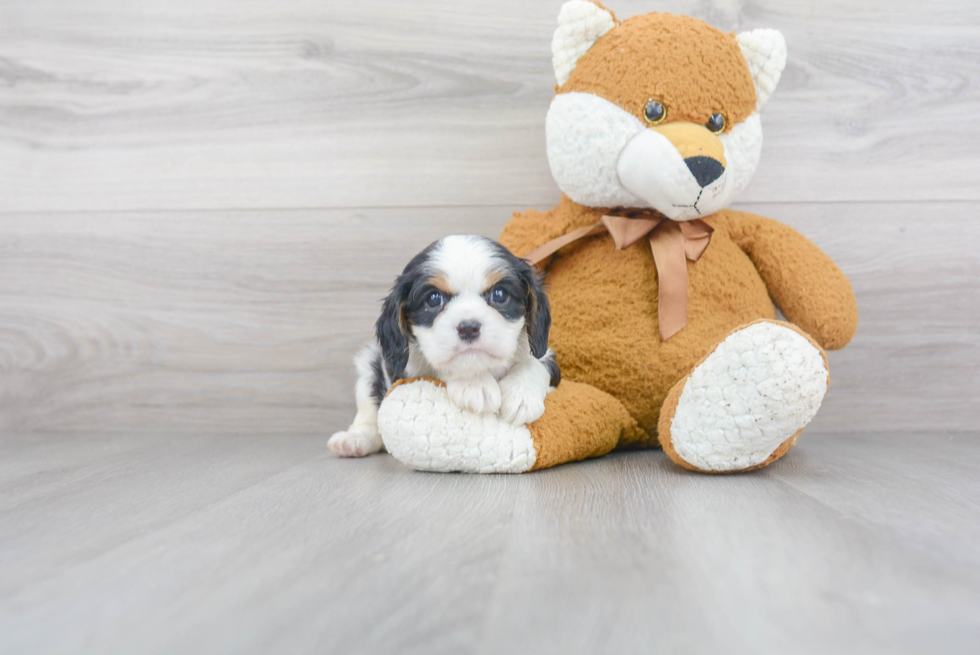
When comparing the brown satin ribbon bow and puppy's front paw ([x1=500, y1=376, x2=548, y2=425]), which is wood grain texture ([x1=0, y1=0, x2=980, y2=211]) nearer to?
the brown satin ribbon bow

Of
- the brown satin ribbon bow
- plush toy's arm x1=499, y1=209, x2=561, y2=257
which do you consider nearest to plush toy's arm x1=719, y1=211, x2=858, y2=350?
the brown satin ribbon bow

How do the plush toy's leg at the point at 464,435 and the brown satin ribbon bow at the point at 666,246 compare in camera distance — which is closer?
the plush toy's leg at the point at 464,435

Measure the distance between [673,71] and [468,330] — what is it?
62 centimetres

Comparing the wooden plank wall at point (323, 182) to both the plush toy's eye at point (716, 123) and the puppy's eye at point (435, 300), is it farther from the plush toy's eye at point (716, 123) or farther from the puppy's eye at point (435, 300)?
the puppy's eye at point (435, 300)

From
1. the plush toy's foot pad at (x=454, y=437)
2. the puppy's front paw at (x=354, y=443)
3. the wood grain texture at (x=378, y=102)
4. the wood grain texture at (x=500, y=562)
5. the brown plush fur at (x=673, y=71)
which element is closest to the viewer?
the wood grain texture at (x=500, y=562)

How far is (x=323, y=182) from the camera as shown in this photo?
1748 mm

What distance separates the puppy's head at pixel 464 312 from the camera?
1084 millimetres

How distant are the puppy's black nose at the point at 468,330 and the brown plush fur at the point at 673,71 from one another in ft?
1.71

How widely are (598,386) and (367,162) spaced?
0.84 meters

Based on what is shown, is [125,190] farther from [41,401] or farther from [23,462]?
[23,462]

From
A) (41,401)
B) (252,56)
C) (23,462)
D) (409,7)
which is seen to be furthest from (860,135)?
(41,401)

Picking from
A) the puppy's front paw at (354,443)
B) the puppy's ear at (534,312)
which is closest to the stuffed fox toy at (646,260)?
the puppy's ear at (534,312)

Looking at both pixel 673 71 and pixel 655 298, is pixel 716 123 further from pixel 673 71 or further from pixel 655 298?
pixel 655 298

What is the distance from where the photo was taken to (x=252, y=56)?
174 cm
